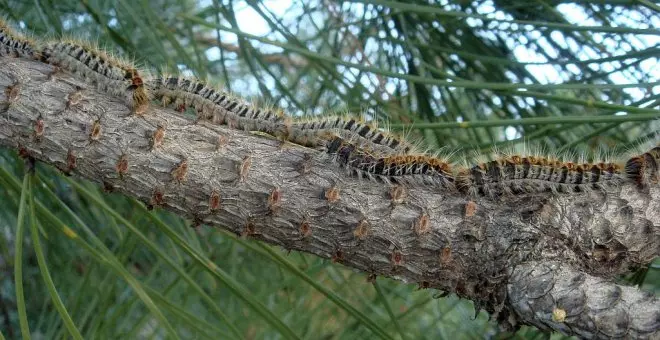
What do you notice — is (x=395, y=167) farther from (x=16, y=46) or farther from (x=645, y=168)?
(x=16, y=46)

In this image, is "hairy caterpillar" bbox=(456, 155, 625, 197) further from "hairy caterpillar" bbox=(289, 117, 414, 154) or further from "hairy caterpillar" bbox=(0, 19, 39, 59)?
"hairy caterpillar" bbox=(0, 19, 39, 59)

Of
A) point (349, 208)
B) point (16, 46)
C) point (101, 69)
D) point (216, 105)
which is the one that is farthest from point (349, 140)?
point (16, 46)

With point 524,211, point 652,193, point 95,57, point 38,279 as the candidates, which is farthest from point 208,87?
point 38,279

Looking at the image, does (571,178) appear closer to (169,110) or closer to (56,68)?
(169,110)

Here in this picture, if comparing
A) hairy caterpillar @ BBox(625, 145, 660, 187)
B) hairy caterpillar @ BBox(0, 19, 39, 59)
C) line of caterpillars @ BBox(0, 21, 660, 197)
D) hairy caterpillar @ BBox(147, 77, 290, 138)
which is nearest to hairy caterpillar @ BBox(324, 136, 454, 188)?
line of caterpillars @ BBox(0, 21, 660, 197)

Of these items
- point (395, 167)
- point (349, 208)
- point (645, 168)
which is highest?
point (645, 168)

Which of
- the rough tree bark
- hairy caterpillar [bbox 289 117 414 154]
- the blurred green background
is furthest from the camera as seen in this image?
the blurred green background

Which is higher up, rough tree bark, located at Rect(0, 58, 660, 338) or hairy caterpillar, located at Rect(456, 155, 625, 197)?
hairy caterpillar, located at Rect(456, 155, 625, 197)
